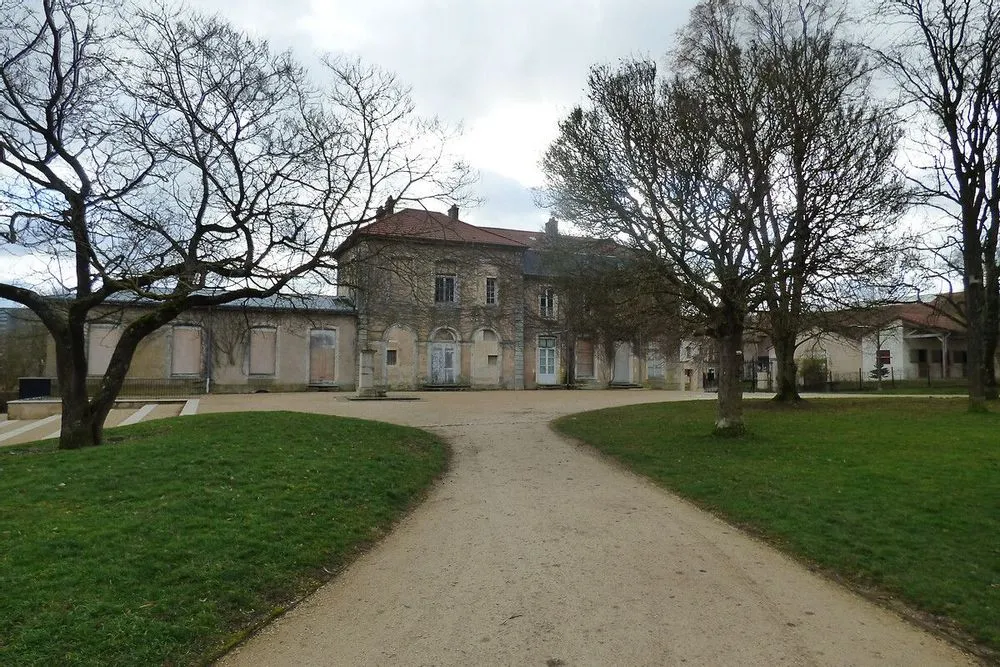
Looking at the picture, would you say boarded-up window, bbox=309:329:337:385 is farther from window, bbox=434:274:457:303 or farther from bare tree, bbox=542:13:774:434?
bare tree, bbox=542:13:774:434

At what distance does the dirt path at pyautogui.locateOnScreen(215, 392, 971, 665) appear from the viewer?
3809 millimetres

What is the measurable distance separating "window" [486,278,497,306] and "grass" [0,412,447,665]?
27.2 meters

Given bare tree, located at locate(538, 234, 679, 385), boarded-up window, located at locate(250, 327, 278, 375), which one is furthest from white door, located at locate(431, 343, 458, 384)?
bare tree, located at locate(538, 234, 679, 385)

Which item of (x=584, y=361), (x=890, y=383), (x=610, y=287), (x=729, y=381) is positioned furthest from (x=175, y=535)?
(x=890, y=383)

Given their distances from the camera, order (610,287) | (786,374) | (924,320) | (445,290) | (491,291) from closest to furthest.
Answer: (610,287) < (786,374) < (445,290) < (491,291) < (924,320)

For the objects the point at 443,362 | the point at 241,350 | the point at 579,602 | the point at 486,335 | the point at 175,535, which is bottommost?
the point at 579,602

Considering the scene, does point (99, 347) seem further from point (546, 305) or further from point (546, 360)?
point (546, 305)

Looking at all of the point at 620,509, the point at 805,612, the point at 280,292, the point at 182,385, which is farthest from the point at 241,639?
the point at 182,385

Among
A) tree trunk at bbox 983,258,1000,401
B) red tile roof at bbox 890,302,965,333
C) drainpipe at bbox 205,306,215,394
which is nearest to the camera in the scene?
tree trunk at bbox 983,258,1000,401

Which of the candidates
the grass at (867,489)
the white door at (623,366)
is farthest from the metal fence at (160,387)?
the white door at (623,366)

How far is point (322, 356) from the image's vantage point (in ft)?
111

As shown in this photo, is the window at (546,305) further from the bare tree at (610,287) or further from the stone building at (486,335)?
the bare tree at (610,287)

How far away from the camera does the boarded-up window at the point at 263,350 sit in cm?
3244

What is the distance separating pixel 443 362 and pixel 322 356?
6738 millimetres
